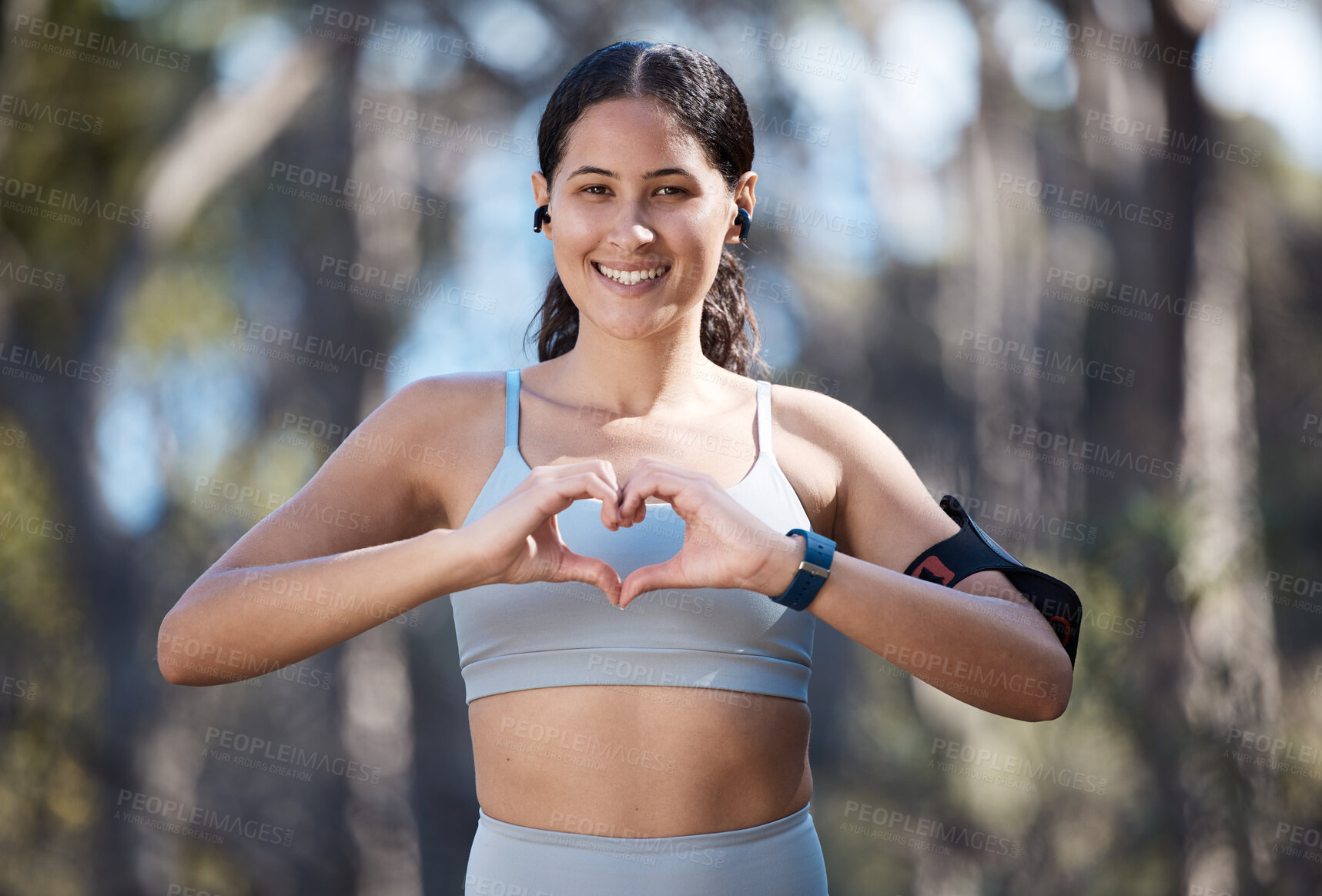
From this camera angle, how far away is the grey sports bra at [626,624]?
4.81ft

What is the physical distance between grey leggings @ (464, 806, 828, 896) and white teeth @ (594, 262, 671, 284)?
75 centimetres

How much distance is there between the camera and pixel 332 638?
1.43m

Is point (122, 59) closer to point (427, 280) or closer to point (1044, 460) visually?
point (427, 280)

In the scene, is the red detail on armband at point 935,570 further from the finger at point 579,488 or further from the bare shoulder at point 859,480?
the finger at point 579,488

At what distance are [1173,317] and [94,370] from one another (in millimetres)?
5569

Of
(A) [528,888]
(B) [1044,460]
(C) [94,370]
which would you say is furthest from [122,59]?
(A) [528,888]

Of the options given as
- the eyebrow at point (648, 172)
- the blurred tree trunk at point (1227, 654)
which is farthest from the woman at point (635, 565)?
the blurred tree trunk at point (1227, 654)

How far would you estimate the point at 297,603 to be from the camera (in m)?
1.40

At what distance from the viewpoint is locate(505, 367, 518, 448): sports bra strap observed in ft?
5.20

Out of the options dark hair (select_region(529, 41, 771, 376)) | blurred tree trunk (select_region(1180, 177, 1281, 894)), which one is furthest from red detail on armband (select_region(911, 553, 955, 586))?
blurred tree trunk (select_region(1180, 177, 1281, 894))

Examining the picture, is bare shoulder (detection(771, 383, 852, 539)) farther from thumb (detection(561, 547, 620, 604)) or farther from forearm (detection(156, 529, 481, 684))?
forearm (detection(156, 529, 481, 684))

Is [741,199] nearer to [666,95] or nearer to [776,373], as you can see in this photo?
[666,95]

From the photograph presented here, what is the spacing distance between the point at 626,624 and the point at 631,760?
176mm

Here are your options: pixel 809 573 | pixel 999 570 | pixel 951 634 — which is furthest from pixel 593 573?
pixel 999 570
